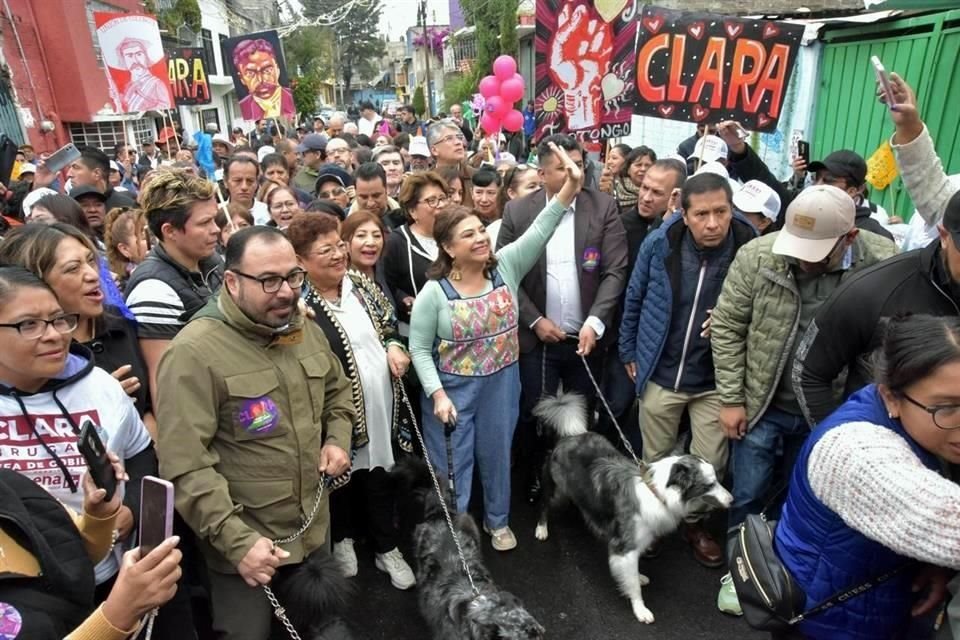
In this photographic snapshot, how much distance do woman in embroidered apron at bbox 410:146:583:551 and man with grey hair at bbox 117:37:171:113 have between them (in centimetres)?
609

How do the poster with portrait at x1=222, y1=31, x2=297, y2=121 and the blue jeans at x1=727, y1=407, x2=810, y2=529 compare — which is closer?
the blue jeans at x1=727, y1=407, x2=810, y2=529

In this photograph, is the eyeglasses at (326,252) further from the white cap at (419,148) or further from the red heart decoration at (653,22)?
the white cap at (419,148)

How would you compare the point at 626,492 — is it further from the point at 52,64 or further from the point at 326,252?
the point at 52,64

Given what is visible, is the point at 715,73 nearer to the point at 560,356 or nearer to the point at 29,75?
the point at 560,356

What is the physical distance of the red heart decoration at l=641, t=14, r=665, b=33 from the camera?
17.2 feet

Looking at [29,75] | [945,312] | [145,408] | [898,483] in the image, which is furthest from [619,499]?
[29,75]

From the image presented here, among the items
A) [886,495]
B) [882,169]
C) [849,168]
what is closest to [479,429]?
[886,495]

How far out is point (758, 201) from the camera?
13.2ft

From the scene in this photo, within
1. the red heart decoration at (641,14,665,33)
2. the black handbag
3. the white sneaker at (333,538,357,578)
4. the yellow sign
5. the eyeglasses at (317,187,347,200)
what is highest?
the red heart decoration at (641,14,665,33)

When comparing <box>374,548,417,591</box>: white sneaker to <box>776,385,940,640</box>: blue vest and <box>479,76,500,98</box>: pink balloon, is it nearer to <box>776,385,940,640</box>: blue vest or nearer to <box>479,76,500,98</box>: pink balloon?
<box>776,385,940,640</box>: blue vest

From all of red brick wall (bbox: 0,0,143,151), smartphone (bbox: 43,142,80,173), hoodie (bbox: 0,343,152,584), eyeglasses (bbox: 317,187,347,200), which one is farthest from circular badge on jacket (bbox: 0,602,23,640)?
red brick wall (bbox: 0,0,143,151)

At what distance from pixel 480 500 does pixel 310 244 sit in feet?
7.88

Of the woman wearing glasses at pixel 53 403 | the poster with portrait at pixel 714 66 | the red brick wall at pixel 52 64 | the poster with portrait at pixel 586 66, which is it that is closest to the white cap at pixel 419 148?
the poster with portrait at pixel 586 66

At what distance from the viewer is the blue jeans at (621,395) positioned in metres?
4.44
